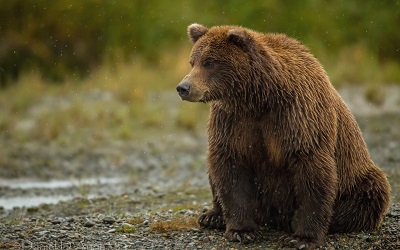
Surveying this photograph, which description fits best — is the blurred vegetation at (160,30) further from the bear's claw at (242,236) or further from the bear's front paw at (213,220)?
the bear's claw at (242,236)

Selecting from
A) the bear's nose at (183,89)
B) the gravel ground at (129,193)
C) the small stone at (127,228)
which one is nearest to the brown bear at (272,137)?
the bear's nose at (183,89)

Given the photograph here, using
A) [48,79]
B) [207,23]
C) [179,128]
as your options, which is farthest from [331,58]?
[48,79]

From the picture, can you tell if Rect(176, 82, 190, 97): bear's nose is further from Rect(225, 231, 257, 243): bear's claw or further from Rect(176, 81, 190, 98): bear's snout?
Rect(225, 231, 257, 243): bear's claw

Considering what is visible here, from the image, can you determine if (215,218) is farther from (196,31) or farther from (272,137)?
(196,31)

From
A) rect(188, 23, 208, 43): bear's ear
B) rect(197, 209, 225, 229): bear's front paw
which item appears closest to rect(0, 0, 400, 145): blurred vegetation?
rect(197, 209, 225, 229): bear's front paw

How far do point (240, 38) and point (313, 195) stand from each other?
1483mm

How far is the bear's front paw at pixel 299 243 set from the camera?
636cm

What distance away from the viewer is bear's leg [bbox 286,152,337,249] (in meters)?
6.32

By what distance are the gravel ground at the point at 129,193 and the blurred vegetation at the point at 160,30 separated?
278 centimetres

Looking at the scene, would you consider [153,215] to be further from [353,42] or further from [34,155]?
[353,42]

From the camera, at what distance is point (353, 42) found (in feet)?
66.5

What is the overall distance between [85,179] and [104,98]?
4.47m

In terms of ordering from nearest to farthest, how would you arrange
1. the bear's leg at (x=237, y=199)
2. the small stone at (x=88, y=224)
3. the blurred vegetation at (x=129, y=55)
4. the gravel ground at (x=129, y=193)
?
the bear's leg at (x=237, y=199) < the gravel ground at (x=129, y=193) < the small stone at (x=88, y=224) < the blurred vegetation at (x=129, y=55)

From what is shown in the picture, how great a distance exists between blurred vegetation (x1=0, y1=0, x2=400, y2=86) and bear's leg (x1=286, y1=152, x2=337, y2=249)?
1133 centimetres
